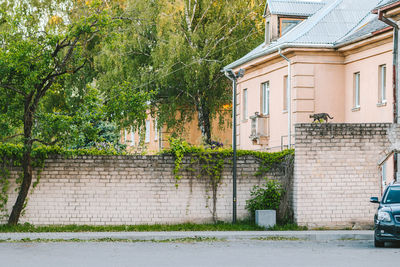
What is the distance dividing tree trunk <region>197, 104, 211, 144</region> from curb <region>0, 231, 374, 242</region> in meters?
21.2

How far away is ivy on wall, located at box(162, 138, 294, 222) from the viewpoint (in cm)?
2369

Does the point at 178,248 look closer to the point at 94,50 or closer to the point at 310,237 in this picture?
the point at 310,237

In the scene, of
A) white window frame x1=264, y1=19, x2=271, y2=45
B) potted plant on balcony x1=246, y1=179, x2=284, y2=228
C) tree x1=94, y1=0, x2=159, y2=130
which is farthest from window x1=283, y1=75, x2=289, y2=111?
potted plant on balcony x1=246, y1=179, x2=284, y2=228

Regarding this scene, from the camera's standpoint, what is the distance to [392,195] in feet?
64.8

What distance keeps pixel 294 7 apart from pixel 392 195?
1947 cm

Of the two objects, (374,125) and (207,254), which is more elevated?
(374,125)

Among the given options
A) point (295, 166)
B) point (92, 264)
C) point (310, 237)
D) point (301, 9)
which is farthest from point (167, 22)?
point (92, 264)

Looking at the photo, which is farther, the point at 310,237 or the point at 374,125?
the point at 374,125

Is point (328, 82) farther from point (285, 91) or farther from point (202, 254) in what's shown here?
point (202, 254)

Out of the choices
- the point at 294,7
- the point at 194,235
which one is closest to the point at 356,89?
the point at 294,7

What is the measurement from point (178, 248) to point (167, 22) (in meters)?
24.1

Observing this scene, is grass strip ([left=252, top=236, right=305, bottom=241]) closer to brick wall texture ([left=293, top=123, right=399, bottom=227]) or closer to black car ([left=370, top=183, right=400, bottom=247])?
brick wall texture ([left=293, top=123, right=399, bottom=227])

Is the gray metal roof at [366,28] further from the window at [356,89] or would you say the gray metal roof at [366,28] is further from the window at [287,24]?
the window at [287,24]

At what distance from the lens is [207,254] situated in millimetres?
16609
